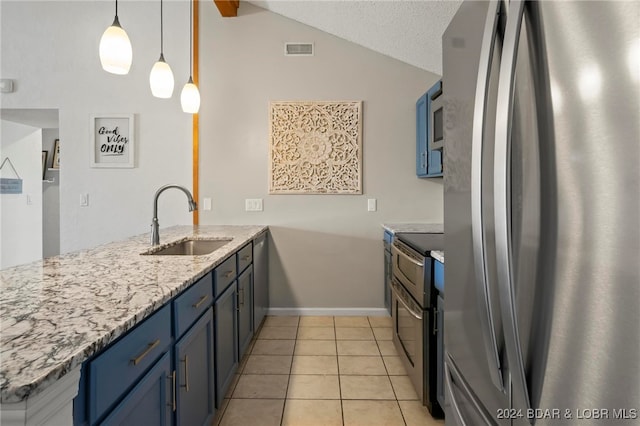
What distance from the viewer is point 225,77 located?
3490 mm

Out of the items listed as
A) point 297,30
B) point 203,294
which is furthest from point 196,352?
point 297,30

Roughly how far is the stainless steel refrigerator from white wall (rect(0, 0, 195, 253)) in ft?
10.8

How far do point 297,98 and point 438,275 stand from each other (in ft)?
8.02

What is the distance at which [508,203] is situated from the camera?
0.63m

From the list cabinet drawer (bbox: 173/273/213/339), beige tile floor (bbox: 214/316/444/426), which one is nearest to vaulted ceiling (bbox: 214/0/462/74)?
cabinet drawer (bbox: 173/273/213/339)

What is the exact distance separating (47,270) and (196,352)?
0.70 metres

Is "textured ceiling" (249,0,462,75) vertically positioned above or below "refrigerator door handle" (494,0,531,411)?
above

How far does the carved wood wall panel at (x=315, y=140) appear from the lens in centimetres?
347

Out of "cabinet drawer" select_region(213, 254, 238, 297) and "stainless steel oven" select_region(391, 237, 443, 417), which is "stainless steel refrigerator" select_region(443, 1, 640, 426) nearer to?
"stainless steel oven" select_region(391, 237, 443, 417)

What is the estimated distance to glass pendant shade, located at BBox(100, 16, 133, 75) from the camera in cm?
181

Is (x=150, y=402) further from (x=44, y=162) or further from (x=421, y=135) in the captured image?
(x=44, y=162)

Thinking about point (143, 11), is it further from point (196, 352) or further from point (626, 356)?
point (626, 356)

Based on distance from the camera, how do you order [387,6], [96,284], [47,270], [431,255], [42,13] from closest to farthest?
[96,284], [47,270], [431,255], [387,6], [42,13]

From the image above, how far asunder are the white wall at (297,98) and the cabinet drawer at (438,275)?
1.76 metres
